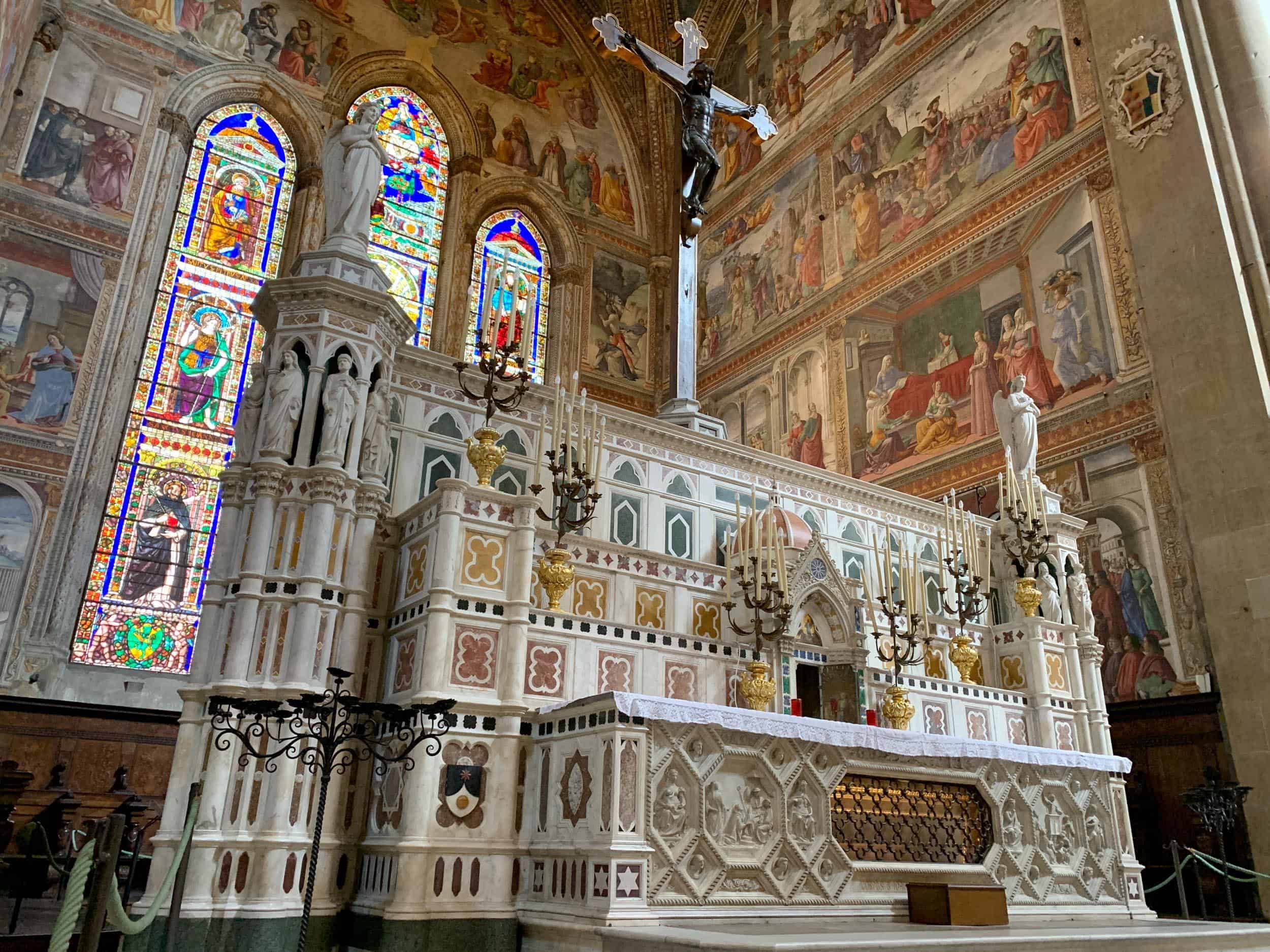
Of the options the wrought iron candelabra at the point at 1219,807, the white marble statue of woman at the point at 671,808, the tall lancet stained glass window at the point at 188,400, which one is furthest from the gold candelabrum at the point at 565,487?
the tall lancet stained glass window at the point at 188,400

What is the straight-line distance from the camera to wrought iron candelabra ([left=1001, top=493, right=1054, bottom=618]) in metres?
10.2

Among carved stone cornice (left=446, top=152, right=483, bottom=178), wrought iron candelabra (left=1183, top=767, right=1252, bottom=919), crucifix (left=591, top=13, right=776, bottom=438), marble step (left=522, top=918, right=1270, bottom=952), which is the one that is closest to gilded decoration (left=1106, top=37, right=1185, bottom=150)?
crucifix (left=591, top=13, right=776, bottom=438)

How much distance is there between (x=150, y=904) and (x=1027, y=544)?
8.82 m

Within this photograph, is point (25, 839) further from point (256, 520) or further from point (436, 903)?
point (436, 903)

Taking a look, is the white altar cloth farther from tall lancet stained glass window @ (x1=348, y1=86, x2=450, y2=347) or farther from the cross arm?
tall lancet stained glass window @ (x1=348, y1=86, x2=450, y2=347)

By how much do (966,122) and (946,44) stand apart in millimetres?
1785

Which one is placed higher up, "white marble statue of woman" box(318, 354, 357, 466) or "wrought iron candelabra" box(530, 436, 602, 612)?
"white marble statue of woman" box(318, 354, 357, 466)

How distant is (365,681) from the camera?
8.14 m

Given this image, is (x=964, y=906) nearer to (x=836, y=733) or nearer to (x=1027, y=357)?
(x=836, y=733)

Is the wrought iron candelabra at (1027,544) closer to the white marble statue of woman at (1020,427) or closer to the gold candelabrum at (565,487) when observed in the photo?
the white marble statue of woman at (1020,427)

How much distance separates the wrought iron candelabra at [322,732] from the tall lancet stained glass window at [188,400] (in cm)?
698

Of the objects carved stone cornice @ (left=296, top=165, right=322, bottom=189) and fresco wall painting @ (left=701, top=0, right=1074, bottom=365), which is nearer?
fresco wall painting @ (left=701, top=0, right=1074, bottom=365)

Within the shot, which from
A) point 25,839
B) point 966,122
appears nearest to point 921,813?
point 25,839

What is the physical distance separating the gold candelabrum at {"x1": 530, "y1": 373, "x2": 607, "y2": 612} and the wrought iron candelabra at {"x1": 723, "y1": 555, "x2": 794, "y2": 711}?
1.77 metres
